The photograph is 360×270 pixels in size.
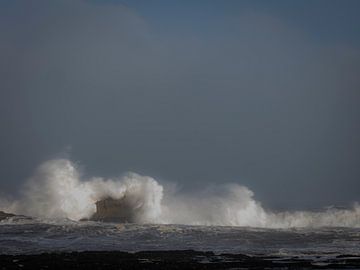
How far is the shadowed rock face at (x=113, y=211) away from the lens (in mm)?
59812

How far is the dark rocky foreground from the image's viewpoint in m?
24.8

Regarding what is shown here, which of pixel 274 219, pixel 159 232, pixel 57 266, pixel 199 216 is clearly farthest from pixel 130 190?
pixel 57 266

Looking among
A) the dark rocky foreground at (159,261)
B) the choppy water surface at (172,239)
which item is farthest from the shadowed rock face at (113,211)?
the dark rocky foreground at (159,261)

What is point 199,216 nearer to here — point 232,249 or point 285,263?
point 232,249

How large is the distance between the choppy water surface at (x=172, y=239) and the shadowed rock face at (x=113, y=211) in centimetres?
1256

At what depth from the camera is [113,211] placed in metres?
60.8

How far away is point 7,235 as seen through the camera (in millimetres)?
40312

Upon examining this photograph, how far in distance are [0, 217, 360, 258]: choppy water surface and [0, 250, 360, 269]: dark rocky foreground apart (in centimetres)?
275

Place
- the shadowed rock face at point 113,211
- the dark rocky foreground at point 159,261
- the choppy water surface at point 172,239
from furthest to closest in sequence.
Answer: the shadowed rock face at point 113,211 < the choppy water surface at point 172,239 < the dark rocky foreground at point 159,261

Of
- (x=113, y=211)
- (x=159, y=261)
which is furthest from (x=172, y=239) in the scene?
(x=113, y=211)

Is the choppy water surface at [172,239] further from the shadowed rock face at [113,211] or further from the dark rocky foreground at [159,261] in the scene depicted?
the shadowed rock face at [113,211]

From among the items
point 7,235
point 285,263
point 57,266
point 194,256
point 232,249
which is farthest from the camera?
point 7,235

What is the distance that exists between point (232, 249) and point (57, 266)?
12.3 meters

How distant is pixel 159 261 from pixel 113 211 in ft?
113
